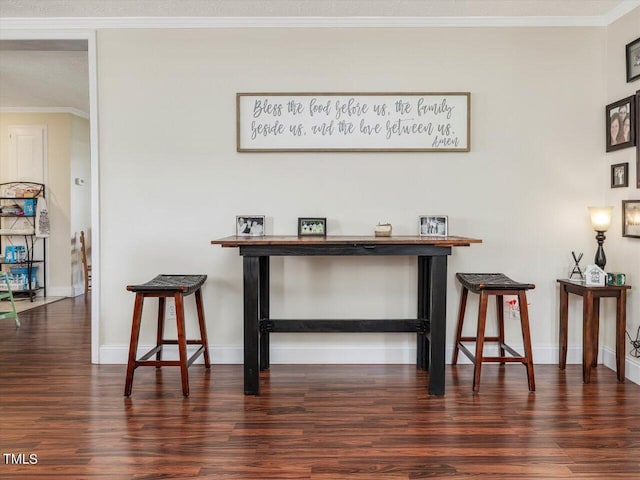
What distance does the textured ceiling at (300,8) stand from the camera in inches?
126

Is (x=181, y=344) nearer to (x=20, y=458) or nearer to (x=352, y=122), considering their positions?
(x=20, y=458)

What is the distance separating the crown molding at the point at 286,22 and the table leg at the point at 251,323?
1731 millimetres

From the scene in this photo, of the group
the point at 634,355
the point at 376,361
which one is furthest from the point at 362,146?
the point at 634,355

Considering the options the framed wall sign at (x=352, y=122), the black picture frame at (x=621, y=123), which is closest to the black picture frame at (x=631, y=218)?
the black picture frame at (x=621, y=123)

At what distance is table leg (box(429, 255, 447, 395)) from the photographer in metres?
A: 2.88

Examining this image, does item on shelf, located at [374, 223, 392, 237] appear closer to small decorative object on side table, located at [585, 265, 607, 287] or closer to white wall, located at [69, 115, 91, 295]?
small decorative object on side table, located at [585, 265, 607, 287]

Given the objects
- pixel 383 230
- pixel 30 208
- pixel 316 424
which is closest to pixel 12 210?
pixel 30 208

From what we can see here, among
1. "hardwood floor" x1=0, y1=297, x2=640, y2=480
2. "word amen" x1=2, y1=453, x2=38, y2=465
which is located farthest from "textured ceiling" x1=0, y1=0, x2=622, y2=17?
"word amen" x1=2, y1=453, x2=38, y2=465

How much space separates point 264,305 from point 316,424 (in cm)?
112

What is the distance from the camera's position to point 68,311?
5.65m

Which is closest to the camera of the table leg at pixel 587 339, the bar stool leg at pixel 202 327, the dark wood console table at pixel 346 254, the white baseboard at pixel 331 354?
the dark wood console table at pixel 346 254

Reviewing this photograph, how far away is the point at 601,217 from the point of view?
3.26 m

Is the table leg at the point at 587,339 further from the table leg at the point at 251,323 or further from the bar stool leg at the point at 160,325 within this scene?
the bar stool leg at the point at 160,325

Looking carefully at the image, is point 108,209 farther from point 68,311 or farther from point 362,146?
point 68,311
